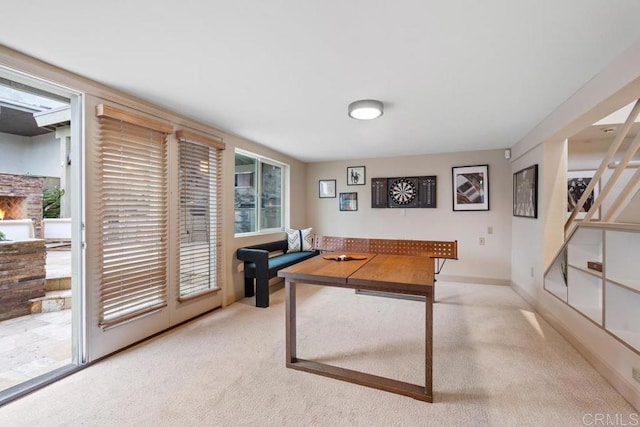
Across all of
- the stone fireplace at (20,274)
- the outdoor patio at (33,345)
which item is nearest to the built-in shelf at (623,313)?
the outdoor patio at (33,345)

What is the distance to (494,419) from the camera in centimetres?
159

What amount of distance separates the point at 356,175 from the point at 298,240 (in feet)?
5.56

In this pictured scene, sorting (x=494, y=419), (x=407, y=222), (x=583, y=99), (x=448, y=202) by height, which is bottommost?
(x=494, y=419)

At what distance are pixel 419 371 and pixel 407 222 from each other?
322cm

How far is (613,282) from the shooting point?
1.91 meters

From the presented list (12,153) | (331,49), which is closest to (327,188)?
(331,49)

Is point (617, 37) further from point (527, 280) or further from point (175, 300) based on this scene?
point (175, 300)

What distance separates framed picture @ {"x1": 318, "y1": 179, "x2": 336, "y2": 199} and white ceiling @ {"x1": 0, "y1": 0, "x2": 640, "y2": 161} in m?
2.70

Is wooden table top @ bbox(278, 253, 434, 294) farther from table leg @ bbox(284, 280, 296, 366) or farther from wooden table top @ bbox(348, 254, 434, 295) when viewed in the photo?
table leg @ bbox(284, 280, 296, 366)

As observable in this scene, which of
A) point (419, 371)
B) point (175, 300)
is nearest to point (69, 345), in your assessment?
point (175, 300)

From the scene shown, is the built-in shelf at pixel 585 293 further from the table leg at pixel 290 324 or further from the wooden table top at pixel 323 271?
the table leg at pixel 290 324

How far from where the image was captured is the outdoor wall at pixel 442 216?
4.48 metres

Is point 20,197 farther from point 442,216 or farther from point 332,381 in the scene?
point 442,216

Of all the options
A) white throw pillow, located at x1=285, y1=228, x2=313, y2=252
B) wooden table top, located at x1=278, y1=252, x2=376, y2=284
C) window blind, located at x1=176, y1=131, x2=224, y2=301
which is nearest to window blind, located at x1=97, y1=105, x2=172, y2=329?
window blind, located at x1=176, y1=131, x2=224, y2=301
